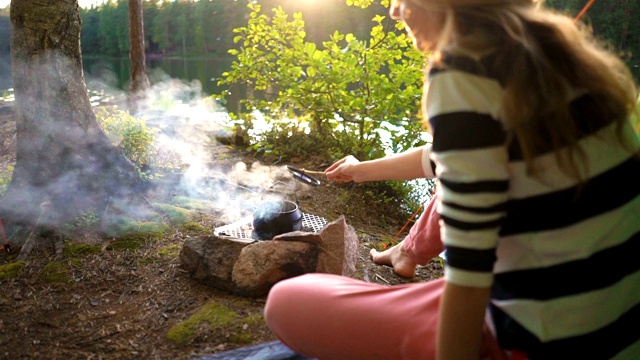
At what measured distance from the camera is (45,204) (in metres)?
3.03

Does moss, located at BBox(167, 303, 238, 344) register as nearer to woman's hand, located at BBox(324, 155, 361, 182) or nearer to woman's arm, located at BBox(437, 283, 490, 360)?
woman's hand, located at BBox(324, 155, 361, 182)

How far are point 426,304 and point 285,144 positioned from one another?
398cm

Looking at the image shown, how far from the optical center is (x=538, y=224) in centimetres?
97

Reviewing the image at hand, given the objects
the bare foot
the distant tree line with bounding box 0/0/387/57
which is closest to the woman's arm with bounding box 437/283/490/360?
the bare foot

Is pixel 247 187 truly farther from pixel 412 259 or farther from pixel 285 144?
pixel 412 259

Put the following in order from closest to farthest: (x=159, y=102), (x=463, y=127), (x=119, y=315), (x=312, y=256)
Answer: (x=463, y=127) → (x=119, y=315) → (x=312, y=256) → (x=159, y=102)

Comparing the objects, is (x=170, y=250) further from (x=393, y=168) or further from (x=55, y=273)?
(x=393, y=168)

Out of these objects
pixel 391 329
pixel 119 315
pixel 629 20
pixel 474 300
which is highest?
→ pixel 629 20

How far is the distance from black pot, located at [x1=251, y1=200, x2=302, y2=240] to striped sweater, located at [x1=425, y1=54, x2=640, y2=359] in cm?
185

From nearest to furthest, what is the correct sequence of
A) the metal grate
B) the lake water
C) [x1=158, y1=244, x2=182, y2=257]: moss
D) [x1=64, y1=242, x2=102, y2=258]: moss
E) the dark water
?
[x1=64, y1=242, x2=102, y2=258]: moss
[x1=158, y1=244, x2=182, y2=257]: moss
the metal grate
the lake water
the dark water

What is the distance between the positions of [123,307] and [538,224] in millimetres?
2105

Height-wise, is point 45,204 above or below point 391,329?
below

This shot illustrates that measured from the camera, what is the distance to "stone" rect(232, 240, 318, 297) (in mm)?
2422

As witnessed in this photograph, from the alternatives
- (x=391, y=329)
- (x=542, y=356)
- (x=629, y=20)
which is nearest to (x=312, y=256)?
(x=391, y=329)
